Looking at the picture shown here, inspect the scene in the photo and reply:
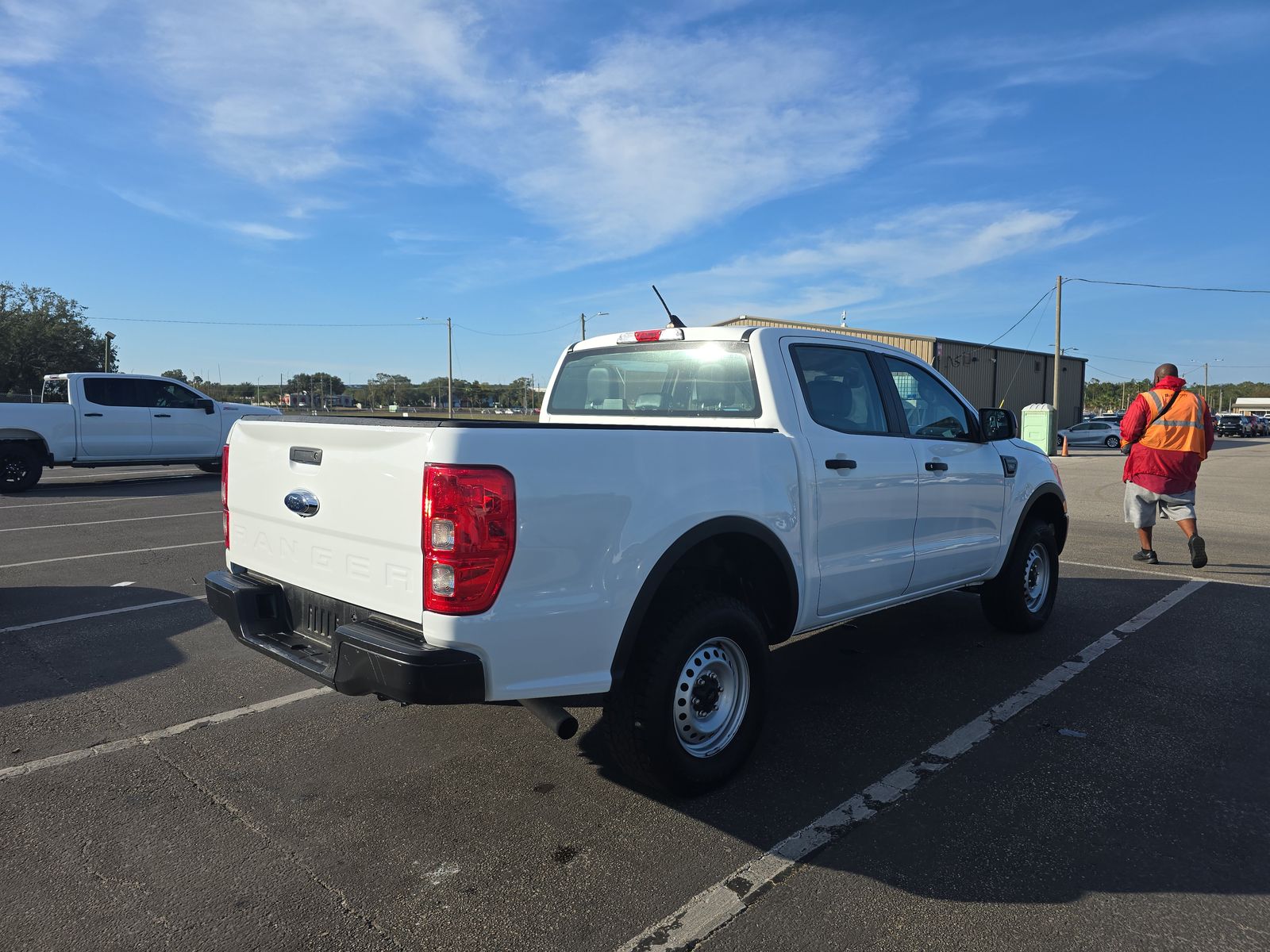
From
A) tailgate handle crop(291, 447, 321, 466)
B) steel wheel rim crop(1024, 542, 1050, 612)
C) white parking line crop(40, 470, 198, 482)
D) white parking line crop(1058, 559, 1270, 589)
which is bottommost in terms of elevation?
white parking line crop(1058, 559, 1270, 589)

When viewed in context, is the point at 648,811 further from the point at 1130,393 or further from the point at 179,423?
the point at 1130,393

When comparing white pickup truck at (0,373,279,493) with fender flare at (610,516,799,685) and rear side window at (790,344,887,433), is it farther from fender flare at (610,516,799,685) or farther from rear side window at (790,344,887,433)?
fender flare at (610,516,799,685)

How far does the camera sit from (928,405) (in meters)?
4.84

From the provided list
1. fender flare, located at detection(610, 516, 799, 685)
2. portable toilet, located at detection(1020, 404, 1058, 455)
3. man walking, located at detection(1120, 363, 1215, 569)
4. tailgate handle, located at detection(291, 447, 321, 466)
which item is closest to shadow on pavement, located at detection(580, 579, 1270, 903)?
fender flare, located at detection(610, 516, 799, 685)

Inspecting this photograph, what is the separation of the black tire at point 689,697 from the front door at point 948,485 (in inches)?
59.3

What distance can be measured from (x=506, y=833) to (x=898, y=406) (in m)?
2.95

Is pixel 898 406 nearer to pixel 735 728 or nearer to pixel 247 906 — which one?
pixel 735 728

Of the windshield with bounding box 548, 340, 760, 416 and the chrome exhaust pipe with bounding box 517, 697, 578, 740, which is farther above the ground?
the windshield with bounding box 548, 340, 760, 416

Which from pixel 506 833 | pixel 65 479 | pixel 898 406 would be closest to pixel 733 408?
pixel 898 406

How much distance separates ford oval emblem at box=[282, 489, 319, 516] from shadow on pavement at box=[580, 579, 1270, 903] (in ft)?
5.25

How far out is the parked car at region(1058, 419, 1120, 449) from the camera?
117ft

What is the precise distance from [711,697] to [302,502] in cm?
179

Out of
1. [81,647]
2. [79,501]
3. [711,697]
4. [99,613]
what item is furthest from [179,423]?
[711,697]

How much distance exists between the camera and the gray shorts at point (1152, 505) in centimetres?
784
